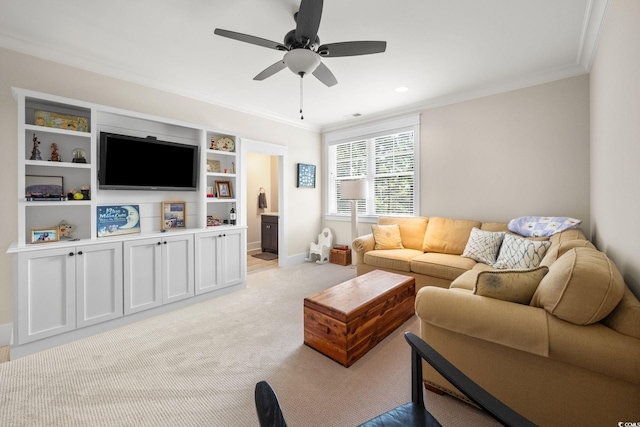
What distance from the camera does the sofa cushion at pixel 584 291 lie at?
1.20 metres

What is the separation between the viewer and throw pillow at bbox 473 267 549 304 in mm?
1510

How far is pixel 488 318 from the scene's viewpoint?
143cm

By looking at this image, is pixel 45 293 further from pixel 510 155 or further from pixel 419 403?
pixel 510 155

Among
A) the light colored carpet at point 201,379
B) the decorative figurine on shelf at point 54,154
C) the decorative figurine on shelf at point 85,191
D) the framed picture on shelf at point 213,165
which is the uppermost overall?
the framed picture on shelf at point 213,165

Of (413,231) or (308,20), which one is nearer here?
(308,20)

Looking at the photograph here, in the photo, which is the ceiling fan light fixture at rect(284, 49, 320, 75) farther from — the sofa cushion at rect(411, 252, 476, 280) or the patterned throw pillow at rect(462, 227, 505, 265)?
the patterned throw pillow at rect(462, 227, 505, 265)

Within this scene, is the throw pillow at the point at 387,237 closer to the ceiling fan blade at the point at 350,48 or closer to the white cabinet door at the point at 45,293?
the ceiling fan blade at the point at 350,48

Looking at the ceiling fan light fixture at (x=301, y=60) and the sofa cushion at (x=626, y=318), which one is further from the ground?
the ceiling fan light fixture at (x=301, y=60)

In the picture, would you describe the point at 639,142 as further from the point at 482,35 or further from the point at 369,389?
the point at 369,389

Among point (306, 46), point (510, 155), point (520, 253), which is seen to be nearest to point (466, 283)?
point (520, 253)

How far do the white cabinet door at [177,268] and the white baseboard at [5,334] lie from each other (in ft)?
3.96

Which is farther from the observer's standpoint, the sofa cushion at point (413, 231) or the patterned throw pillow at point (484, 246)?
the sofa cushion at point (413, 231)

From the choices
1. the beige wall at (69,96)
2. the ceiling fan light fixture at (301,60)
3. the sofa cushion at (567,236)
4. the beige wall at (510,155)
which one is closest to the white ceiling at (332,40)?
the beige wall at (69,96)

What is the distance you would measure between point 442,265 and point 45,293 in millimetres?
3877
